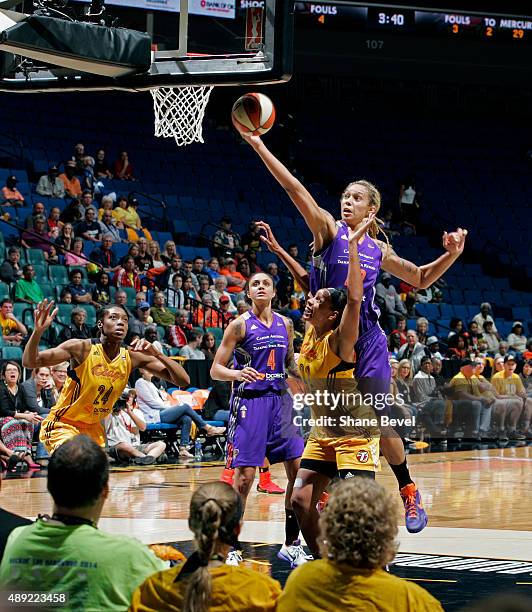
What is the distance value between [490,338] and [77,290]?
8076 millimetres

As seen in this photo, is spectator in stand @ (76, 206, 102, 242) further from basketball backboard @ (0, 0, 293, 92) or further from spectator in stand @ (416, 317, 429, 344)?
basketball backboard @ (0, 0, 293, 92)

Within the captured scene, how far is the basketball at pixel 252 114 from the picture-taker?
245 inches

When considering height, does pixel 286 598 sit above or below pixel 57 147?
below

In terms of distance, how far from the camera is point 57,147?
64.8ft

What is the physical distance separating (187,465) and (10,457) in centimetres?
226

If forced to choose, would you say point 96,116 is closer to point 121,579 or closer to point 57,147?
point 57,147

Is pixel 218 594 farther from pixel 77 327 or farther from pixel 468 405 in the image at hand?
pixel 468 405

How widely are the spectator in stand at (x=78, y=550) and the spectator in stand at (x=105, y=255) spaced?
12581mm

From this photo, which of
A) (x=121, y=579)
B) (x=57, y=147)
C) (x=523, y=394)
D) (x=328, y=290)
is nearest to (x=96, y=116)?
(x=57, y=147)

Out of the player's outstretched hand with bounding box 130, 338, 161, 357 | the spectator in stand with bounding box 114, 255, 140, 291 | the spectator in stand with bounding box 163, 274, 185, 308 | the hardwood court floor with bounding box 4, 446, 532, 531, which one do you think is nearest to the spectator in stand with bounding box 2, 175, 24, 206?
the spectator in stand with bounding box 114, 255, 140, 291

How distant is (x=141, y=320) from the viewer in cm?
1456

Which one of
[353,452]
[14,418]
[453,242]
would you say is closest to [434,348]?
[14,418]

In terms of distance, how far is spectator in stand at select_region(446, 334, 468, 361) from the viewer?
18.2 metres

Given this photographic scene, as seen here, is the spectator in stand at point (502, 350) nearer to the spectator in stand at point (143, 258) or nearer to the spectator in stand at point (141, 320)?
the spectator in stand at point (143, 258)
